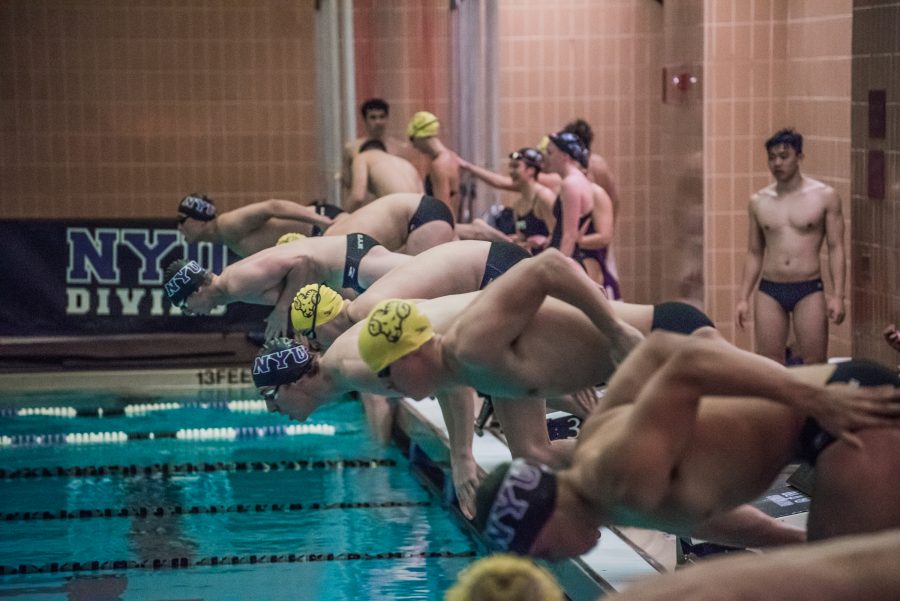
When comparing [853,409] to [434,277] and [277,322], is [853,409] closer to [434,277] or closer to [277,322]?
[434,277]

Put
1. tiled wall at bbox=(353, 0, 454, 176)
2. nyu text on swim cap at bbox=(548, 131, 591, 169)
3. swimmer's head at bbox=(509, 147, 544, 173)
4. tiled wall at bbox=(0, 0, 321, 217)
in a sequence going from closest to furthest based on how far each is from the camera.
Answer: nyu text on swim cap at bbox=(548, 131, 591, 169) → swimmer's head at bbox=(509, 147, 544, 173) → tiled wall at bbox=(353, 0, 454, 176) → tiled wall at bbox=(0, 0, 321, 217)

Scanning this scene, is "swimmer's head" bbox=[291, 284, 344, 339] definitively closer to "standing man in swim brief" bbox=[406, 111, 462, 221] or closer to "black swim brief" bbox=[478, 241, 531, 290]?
"black swim brief" bbox=[478, 241, 531, 290]

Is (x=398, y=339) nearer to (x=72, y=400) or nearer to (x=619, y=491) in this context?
(x=619, y=491)

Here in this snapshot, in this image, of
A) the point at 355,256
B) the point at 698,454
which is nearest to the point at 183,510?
the point at 355,256

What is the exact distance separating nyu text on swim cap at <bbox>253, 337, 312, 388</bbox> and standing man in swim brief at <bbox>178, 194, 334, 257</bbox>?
3412 mm

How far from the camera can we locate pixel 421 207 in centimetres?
822

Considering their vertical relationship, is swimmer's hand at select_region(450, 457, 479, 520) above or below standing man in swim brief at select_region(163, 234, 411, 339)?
below

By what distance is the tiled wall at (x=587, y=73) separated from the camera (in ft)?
41.4

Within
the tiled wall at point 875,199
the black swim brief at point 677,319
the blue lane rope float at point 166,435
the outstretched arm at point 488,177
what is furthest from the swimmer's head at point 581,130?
the black swim brief at point 677,319

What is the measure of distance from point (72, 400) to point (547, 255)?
7236 millimetres

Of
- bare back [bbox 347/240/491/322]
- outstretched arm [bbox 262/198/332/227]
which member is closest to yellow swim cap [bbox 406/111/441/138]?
outstretched arm [bbox 262/198/332/227]

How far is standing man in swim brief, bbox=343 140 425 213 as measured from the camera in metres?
10.8

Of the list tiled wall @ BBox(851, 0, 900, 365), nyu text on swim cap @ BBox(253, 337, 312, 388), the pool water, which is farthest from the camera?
tiled wall @ BBox(851, 0, 900, 365)

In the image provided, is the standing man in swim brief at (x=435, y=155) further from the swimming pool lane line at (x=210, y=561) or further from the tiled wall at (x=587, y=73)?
the swimming pool lane line at (x=210, y=561)
